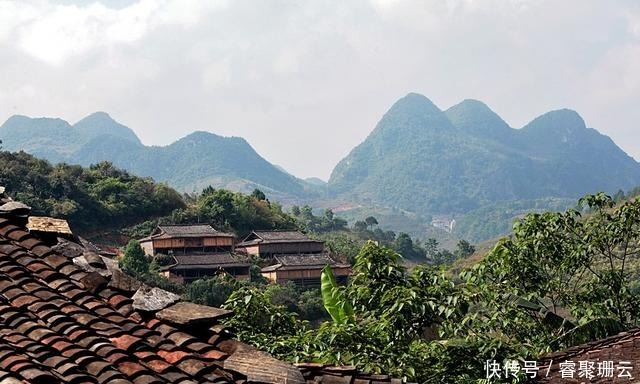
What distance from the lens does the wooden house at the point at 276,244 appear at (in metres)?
56.8

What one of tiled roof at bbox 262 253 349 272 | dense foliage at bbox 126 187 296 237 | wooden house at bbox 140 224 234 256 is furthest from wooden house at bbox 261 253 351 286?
dense foliage at bbox 126 187 296 237

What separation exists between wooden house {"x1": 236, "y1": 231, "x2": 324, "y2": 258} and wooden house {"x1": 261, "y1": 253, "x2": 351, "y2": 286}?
177 centimetres

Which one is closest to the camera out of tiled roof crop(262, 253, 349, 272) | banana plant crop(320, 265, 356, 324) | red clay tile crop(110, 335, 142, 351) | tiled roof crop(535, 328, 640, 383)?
red clay tile crop(110, 335, 142, 351)

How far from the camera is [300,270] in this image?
5362cm

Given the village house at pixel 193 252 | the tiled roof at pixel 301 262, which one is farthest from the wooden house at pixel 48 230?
the tiled roof at pixel 301 262

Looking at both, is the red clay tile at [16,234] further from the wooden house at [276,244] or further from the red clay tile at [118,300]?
the wooden house at [276,244]

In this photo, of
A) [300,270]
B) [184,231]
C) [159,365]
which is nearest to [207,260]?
[184,231]

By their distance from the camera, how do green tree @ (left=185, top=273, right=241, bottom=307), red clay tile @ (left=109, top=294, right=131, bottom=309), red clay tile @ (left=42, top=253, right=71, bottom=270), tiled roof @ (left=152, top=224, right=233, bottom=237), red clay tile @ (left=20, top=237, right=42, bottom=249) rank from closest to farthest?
1. red clay tile @ (left=109, top=294, right=131, bottom=309)
2. red clay tile @ (left=42, top=253, right=71, bottom=270)
3. red clay tile @ (left=20, top=237, right=42, bottom=249)
4. green tree @ (left=185, top=273, right=241, bottom=307)
5. tiled roof @ (left=152, top=224, right=233, bottom=237)

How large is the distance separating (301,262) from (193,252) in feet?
26.1

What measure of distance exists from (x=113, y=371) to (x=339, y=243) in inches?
2487

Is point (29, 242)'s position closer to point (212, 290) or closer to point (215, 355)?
point (215, 355)

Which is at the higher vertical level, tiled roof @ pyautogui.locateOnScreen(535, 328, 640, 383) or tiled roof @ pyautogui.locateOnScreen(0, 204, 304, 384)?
tiled roof @ pyautogui.locateOnScreen(0, 204, 304, 384)

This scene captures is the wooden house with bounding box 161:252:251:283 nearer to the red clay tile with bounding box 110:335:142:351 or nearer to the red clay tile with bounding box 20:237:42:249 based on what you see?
the red clay tile with bounding box 20:237:42:249

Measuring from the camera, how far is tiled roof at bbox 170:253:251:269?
50.3m
